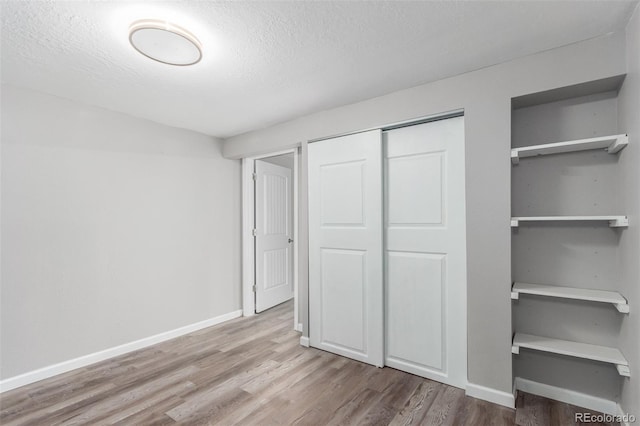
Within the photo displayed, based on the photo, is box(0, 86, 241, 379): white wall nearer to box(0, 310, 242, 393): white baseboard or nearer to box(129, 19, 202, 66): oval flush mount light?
box(0, 310, 242, 393): white baseboard

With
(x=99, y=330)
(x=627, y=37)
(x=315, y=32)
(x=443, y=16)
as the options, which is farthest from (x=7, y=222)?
(x=627, y=37)

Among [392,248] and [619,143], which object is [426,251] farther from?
[619,143]

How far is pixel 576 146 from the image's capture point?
77.0 inches

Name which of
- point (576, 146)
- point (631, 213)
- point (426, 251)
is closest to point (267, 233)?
point (426, 251)

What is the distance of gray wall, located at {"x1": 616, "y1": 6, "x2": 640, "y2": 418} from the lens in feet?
5.13

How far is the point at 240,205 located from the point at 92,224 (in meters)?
1.69

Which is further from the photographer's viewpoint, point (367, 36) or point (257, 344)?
point (257, 344)

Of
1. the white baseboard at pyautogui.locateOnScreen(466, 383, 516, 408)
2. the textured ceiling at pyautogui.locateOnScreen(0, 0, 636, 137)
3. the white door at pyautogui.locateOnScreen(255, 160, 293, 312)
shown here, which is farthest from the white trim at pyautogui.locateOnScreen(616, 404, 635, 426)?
the white door at pyautogui.locateOnScreen(255, 160, 293, 312)

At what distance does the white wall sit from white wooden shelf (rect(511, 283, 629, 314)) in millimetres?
3208

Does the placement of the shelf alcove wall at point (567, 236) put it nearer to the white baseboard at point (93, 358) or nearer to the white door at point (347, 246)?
the white door at point (347, 246)

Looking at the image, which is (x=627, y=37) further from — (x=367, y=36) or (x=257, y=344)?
(x=257, y=344)

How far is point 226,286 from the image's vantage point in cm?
399

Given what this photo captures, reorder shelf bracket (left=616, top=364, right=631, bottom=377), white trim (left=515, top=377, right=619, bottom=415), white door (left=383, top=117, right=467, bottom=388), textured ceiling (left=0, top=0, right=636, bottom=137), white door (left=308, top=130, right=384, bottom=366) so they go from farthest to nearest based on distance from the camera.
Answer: white door (left=308, top=130, right=384, bottom=366) → white door (left=383, top=117, right=467, bottom=388) → white trim (left=515, top=377, right=619, bottom=415) → shelf bracket (left=616, top=364, right=631, bottom=377) → textured ceiling (left=0, top=0, right=636, bottom=137)

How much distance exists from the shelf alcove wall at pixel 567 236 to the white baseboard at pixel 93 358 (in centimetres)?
320
